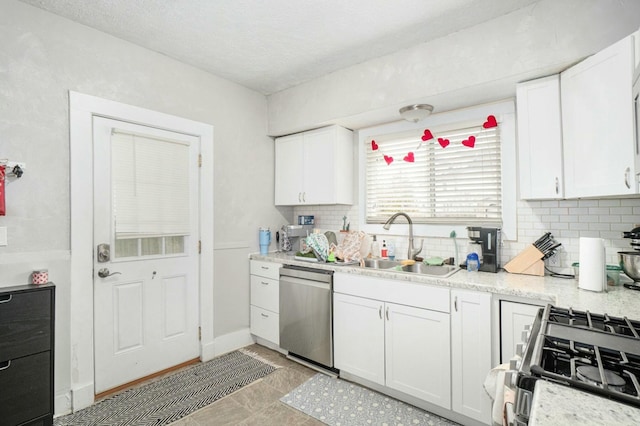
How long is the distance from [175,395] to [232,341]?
0.86 metres

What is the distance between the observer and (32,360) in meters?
1.95

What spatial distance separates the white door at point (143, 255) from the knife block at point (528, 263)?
8.90 feet

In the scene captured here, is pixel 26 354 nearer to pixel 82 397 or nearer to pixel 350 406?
pixel 82 397

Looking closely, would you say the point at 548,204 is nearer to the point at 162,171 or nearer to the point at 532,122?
the point at 532,122

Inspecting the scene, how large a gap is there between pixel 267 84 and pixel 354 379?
297cm

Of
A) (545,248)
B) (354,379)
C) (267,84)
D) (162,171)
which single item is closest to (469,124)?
(545,248)

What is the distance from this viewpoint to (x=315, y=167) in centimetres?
340

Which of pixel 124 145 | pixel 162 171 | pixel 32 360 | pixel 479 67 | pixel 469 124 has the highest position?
pixel 479 67

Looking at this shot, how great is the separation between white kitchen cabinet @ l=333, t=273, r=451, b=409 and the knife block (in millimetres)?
629

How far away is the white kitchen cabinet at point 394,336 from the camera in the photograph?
7.16 ft

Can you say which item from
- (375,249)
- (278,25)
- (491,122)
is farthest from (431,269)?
(278,25)

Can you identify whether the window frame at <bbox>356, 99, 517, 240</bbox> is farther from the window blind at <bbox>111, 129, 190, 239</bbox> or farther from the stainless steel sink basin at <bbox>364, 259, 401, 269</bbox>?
the window blind at <bbox>111, 129, 190, 239</bbox>

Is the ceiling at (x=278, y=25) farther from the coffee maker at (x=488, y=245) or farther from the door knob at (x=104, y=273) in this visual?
the door knob at (x=104, y=273)

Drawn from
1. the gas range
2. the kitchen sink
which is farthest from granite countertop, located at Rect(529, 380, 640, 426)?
the kitchen sink
